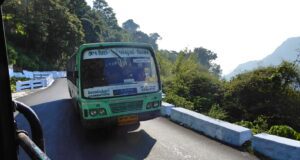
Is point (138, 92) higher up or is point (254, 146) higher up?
point (138, 92)

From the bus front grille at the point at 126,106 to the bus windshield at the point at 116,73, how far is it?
0.29 metres

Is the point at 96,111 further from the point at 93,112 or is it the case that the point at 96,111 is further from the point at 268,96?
the point at 268,96

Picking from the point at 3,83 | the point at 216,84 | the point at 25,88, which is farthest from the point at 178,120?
the point at 25,88

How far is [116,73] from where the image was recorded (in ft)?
26.0

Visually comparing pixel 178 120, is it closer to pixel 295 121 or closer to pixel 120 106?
pixel 120 106

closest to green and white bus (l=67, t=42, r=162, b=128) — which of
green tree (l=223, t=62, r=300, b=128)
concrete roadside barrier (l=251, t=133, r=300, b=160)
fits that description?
concrete roadside barrier (l=251, t=133, r=300, b=160)

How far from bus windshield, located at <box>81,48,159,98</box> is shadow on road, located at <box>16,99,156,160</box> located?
52.4 inches

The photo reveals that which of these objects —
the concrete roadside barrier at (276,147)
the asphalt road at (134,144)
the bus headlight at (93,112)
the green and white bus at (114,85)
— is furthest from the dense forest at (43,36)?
the concrete roadside barrier at (276,147)

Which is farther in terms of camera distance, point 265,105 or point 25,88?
point 25,88

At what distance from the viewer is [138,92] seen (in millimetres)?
7988

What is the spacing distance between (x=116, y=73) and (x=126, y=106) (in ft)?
3.26

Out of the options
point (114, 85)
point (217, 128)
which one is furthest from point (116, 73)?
point (217, 128)

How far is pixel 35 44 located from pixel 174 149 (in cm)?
4769

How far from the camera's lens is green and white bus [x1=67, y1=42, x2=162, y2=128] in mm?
7516
